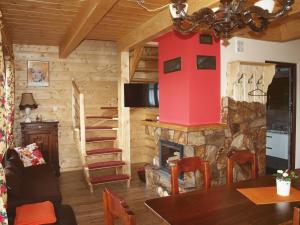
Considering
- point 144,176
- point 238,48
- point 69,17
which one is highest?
point 69,17

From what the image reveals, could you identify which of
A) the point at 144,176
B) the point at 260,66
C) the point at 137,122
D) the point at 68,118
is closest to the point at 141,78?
the point at 137,122

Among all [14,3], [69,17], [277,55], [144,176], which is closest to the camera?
[14,3]

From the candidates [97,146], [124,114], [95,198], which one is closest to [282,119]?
[124,114]

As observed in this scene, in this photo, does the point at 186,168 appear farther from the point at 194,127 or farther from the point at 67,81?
the point at 67,81

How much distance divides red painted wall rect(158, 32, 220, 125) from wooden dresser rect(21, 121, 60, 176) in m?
2.37

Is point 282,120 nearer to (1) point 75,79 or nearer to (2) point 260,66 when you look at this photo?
(2) point 260,66

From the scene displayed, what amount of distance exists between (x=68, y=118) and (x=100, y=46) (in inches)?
65.9

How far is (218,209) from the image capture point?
6.01 ft

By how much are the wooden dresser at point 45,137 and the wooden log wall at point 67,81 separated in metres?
0.48

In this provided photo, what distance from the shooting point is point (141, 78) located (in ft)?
19.9

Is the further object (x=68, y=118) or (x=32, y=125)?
(x=68, y=118)

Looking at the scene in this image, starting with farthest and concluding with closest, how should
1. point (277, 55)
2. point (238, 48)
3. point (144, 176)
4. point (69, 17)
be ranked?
1. point (144, 176)
2. point (277, 55)
3. point (238, 48)
4. point (69, 17)

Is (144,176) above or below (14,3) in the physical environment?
below

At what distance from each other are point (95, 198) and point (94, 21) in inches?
98.9
